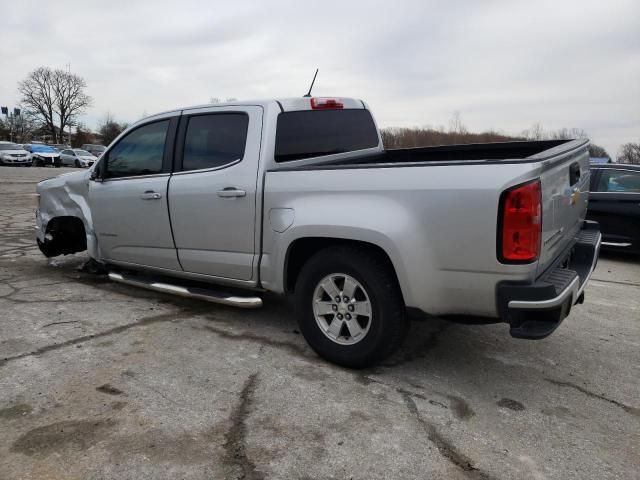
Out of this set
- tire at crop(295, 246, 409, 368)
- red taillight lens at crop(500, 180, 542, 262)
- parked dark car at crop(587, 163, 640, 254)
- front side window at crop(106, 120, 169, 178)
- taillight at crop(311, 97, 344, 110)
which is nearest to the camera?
red taillight lens at crop(500, 180, 542, 262)

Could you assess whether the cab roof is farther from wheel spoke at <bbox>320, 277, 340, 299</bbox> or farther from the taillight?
wheel spoke at <bbox>320, 277, 340, 299</bbox>

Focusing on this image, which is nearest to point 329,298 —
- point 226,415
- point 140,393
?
point 226,415

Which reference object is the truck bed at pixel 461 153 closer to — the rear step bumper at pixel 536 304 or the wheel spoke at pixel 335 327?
the wheel spoke at pixel 335 327

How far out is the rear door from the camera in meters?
3.73

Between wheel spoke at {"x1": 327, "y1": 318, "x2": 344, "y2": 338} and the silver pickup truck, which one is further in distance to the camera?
wheel spoke at {"x1": 327, "y1": 318, "x2": 344, "y2": 338}

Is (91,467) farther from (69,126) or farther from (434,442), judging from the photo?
(69,126)

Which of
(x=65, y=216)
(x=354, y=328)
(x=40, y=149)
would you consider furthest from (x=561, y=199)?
(x=40, y=149)

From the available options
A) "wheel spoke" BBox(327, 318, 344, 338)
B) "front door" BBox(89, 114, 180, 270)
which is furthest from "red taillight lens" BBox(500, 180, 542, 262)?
"front door" BBox(89, 114, 180, 270)

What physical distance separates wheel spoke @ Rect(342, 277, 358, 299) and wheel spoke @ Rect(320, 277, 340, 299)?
7cm

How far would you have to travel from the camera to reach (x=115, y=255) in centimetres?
490

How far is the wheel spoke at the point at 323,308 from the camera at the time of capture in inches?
132

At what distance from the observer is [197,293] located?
160 inches

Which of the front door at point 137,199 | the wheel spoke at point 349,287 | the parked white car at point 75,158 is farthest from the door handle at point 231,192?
the parked white car at point 75,158

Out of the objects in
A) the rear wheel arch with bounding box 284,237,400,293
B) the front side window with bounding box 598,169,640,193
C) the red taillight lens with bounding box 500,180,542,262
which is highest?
the front side window with bounding box 598,169,640,193
